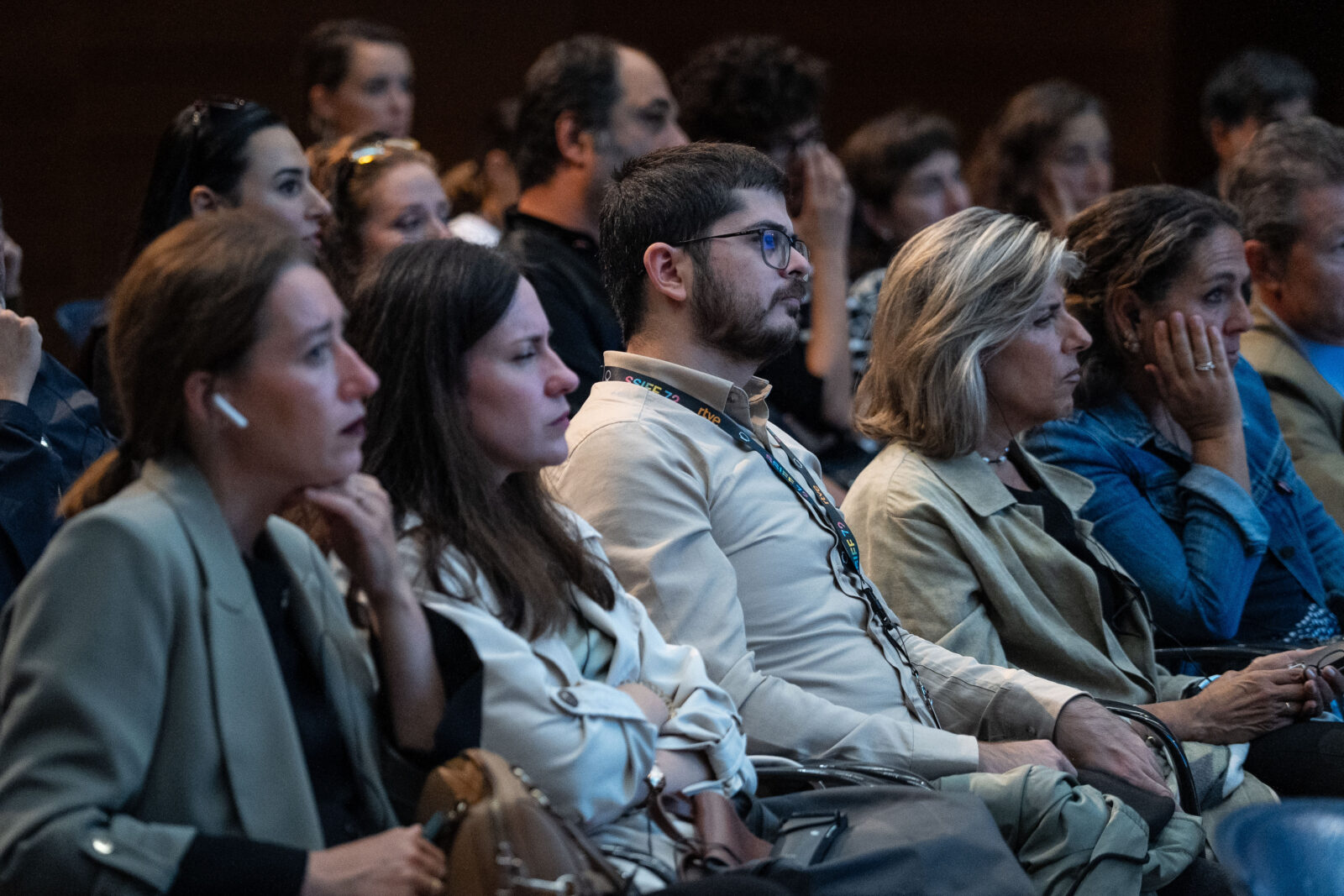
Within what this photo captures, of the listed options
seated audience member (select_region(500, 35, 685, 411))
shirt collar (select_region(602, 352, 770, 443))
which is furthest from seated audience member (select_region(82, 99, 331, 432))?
shirt collar (select_region(602, 352, 770, 443))

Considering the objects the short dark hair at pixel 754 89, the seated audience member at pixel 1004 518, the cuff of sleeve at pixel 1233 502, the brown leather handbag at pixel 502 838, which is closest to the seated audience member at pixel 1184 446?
the cuff of sleeve at pixel 1233 502

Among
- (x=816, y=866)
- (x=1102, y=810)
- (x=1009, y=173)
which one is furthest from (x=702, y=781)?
(x=1009, y=173)

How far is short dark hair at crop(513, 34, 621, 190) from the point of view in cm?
405

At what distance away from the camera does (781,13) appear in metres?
6.83

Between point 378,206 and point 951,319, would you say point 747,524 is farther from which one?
point 378,206

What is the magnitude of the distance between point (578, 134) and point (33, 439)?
1.98 m

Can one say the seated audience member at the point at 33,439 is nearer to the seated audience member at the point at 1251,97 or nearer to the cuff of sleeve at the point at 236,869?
the cuff of sleeve at the point at 236,869

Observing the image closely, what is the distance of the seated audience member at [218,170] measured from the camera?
331 centimetres

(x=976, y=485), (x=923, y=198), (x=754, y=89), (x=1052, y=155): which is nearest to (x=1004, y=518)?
(x=976, y=485)

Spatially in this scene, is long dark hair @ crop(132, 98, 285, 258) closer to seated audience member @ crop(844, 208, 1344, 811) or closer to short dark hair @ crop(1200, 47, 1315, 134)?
seated audience member @ crop(844, 208, 1344, 811)

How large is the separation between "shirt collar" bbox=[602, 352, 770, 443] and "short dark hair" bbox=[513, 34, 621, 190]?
168cm

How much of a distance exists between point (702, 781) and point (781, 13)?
5519 mm

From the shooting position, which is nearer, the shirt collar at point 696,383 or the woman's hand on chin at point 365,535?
the woman's hand on chin at point 365,535

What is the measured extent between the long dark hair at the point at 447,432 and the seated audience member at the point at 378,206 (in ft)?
5.93
